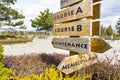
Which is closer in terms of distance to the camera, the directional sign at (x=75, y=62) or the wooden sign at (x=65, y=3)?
the directional sign at (x=75, y=62)

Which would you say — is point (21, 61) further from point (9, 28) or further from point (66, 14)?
point (9, 28)

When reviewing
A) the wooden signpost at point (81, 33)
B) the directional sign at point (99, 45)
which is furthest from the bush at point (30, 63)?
the directional sign at point (99, 45)

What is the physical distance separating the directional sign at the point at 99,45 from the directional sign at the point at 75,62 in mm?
262

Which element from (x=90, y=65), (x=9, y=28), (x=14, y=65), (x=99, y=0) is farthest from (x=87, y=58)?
(x=9, y=28)

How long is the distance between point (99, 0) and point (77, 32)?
64 centimetres

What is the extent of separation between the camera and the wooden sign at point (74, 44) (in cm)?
391

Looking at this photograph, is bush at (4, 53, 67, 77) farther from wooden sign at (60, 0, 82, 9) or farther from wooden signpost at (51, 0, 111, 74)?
wooden sign at (60, 0, 82, 9)

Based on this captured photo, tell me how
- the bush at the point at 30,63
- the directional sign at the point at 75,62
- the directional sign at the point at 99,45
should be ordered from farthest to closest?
the bush at the point at 30,63 → the directional sign at the point at 75,62 → the directional sign at the point at 99,45

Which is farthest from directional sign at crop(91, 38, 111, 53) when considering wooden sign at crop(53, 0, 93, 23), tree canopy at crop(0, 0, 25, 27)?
tree canopy at crop(0, 0, 25, 27)

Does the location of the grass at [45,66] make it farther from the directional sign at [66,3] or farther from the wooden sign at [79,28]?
the directional sign at [66,3]

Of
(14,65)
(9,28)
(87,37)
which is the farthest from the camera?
(9,28)

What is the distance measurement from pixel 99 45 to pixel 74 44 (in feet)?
2.16

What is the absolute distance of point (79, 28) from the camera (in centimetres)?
418

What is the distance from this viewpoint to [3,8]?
3534 centimetres
